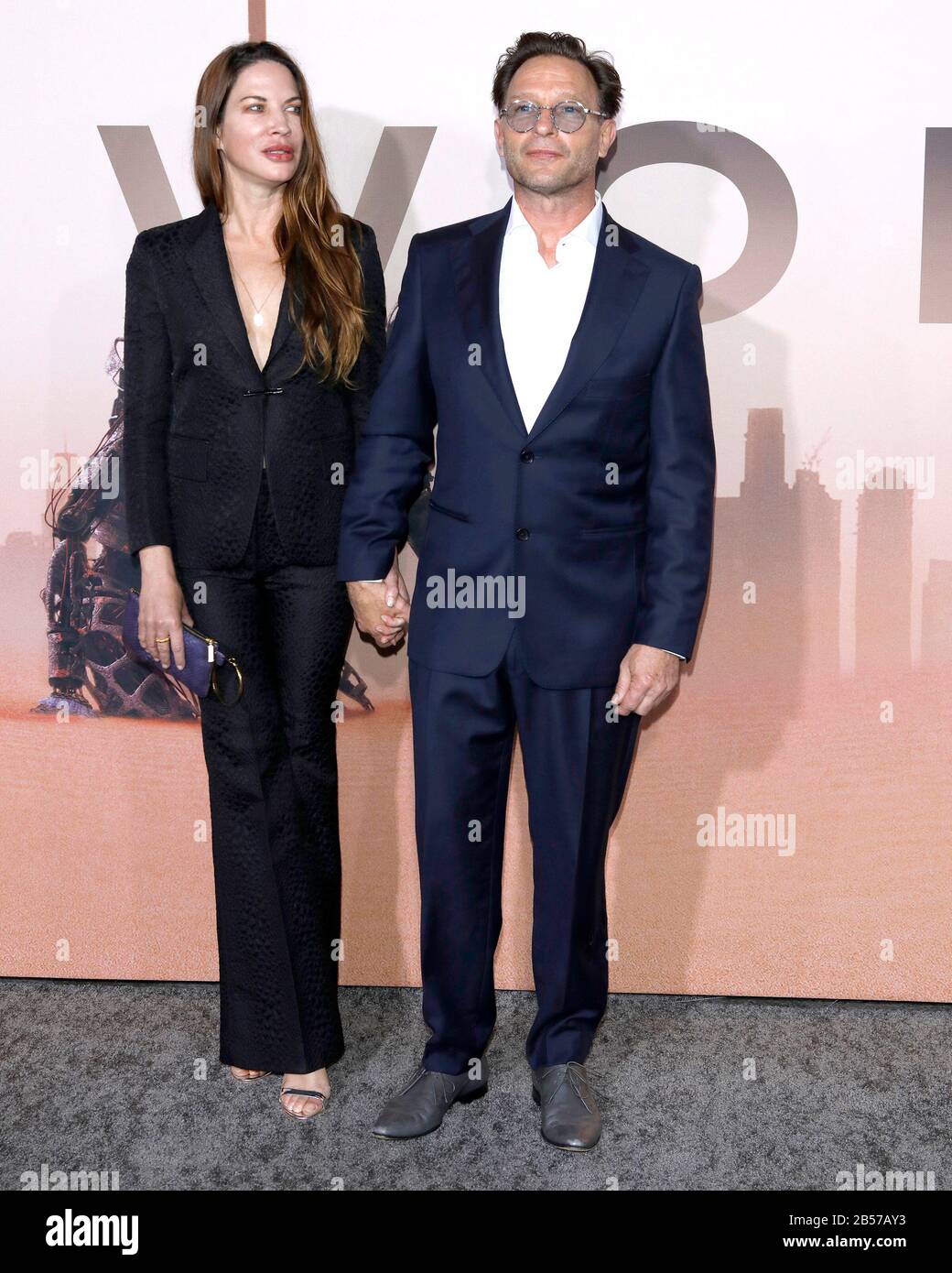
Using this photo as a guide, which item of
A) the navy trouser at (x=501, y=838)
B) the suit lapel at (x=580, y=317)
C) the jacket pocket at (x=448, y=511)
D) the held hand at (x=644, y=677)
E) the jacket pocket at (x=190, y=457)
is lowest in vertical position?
the navy trouser at (x=501, y=838)

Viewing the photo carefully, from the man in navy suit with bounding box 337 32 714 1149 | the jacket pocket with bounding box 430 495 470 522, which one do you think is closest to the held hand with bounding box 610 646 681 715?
the man in navy suit with bounding box 337 32 714 1149

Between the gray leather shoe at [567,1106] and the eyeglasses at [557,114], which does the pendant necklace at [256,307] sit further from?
the gray leather shoe at [567,1106]

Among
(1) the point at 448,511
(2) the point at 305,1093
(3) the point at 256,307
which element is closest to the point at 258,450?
(3) the point at 256,307

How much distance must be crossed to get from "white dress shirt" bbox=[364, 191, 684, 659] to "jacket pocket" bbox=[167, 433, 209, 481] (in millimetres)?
401

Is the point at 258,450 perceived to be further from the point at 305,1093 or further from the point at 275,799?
the point at 305,1093

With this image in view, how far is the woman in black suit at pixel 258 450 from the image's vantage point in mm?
2389

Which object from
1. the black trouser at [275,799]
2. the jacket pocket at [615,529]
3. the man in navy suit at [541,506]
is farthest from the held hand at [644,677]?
the black trouser at [275,799]

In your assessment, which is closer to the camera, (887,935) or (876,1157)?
(876,1157)

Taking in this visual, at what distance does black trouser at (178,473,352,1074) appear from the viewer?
2461mm

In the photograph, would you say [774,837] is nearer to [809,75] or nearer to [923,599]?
[923,599]

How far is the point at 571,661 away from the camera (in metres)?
2.33

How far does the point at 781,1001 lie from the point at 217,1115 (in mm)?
1391

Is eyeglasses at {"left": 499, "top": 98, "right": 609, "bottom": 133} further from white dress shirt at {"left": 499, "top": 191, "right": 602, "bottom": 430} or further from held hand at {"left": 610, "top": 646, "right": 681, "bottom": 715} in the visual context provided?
Result: held hand at {"left": 610, "top": 646, "right": 681, "bottom": 715}
